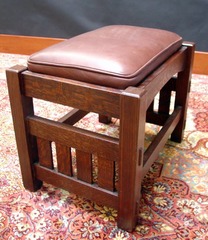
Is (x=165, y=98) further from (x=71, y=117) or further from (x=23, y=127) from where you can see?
(x=23, y=127)

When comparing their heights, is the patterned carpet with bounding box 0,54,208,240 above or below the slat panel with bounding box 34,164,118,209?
below

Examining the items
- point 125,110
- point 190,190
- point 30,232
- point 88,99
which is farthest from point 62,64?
point 190,190

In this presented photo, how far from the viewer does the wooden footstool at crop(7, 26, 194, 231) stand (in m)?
0.75

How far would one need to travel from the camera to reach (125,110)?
71 centimetres

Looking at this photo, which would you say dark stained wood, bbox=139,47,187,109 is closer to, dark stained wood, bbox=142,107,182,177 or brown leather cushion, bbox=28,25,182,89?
brown leather cushion, bbox=28,25,182,89

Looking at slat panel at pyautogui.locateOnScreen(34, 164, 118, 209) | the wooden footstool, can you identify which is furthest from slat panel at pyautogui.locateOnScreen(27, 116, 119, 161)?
slat panel at pyautogui.locateOnScreen(34, 164, 118, 209)

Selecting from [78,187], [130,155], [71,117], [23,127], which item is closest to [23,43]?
[71,117]

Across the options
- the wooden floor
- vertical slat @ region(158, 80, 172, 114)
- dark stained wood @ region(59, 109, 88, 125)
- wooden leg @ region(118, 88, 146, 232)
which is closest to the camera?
wooden leg @ region(118, 88, 146, 232)

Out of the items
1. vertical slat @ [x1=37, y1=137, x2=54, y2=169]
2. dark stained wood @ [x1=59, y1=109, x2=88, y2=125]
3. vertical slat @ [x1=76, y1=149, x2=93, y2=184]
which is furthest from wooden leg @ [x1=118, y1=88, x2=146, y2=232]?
dark stained wood @ [x1=59, y1=109, x2=88, y2=125]

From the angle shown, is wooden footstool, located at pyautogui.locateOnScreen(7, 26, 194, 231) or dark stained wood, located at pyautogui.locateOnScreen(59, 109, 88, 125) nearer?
wooden footstool, located at pyautogui.locateOnScreen(7, 26, 194, 231)

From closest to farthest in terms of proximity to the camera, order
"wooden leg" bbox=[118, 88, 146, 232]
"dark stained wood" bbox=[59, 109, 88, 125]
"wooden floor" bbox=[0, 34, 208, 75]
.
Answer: "wooden leg" bbox=[118, 88, 146, 232], "dark stained wood" bbox=[59, 109, 88, 125], "wooden floor" bbox=[0, 34, 208, 75]

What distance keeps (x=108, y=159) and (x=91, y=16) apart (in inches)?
58.2

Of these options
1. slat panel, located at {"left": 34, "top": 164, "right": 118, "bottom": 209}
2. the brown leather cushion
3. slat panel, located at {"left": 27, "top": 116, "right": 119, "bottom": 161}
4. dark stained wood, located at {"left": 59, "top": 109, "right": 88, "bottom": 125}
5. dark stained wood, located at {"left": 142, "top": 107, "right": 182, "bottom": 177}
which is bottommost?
slat panel, located at {"left": 34, "top": 164, "right": 118, "bottom": 209}

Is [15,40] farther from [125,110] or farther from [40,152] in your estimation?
[125,110]
